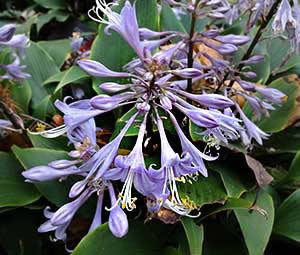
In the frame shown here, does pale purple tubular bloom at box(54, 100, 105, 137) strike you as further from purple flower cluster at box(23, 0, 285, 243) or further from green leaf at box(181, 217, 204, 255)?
green leaf at box(181, 217, 204, 255)

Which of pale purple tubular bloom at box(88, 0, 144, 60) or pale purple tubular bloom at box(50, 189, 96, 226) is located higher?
pale purple tubular bloom at box(88, 0, 144, 60)

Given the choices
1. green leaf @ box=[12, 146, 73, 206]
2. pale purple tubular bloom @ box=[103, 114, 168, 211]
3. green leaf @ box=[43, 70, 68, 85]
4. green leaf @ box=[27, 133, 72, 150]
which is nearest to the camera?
pale purple tubular bloom @ box=[103, 114, 168, 211]

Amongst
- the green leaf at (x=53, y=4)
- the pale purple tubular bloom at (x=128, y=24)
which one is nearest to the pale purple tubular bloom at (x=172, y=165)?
the pale purple tubular bloom at (x=128, y=24)

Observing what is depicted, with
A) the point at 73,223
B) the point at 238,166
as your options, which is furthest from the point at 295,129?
the point at 73,223

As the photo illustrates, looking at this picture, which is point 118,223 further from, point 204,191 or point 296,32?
point 296,32

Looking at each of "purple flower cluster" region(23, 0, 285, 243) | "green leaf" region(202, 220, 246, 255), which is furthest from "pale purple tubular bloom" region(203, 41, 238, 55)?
"green leaf" region(202, 220, 246, 255)

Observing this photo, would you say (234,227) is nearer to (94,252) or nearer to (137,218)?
(137,218)
